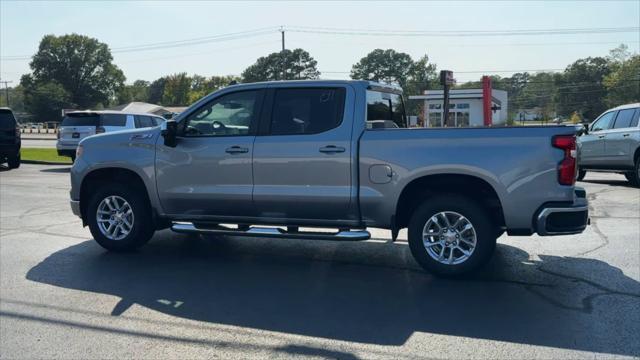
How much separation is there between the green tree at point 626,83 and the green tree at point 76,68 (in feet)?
312

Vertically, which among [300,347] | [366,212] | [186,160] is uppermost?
[186,160]

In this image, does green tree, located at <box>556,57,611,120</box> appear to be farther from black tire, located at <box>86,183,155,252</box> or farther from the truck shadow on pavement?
black tire, located at <box>86,183,155,252</box>

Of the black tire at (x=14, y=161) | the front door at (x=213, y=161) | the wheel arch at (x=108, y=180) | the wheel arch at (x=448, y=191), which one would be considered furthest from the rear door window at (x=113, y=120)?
the wheel arch at (x=448, y=191)

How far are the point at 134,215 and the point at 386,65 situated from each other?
326ft

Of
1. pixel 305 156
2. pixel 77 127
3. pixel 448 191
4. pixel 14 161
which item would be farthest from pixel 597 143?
pixel 14 161

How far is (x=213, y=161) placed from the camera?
6664mm

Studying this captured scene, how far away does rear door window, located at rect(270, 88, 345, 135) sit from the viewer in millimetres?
6340

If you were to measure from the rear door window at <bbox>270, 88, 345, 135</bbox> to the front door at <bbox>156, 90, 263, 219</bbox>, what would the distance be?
0.89 ft

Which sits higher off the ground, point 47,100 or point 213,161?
point 47,100

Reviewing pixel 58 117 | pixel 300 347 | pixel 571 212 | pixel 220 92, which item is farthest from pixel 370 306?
pixel 58 117

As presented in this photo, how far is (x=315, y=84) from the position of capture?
21.6ft

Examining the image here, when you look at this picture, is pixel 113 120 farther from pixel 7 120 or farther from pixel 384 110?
pixel 384 110

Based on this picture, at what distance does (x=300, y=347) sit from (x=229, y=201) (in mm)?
2697

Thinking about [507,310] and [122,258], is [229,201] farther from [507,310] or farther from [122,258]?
[507,310]
